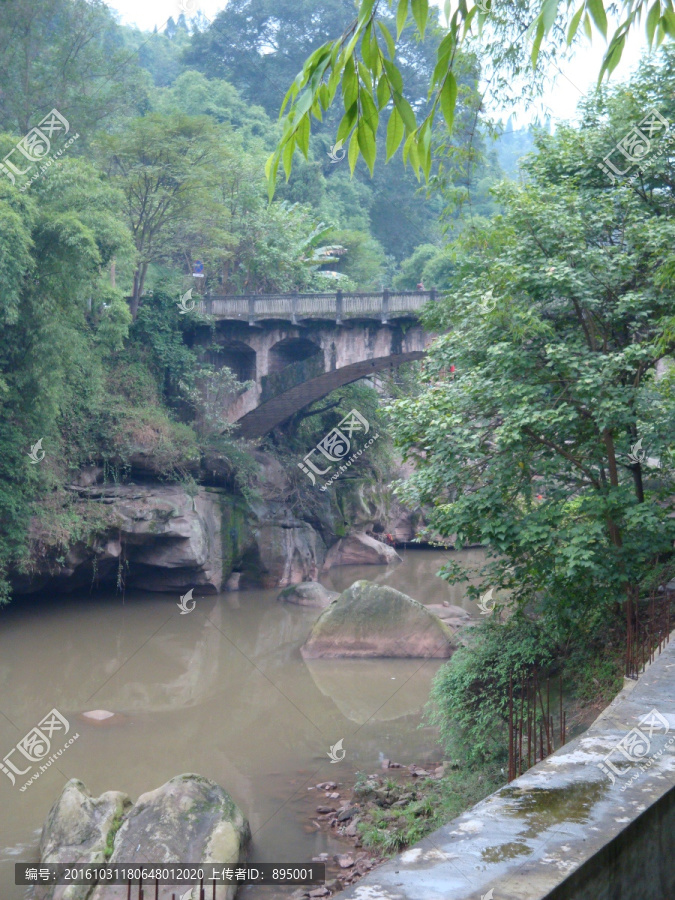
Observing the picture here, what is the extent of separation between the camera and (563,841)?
161cm

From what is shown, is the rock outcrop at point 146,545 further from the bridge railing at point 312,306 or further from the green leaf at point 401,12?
the green leaf at point 401,12

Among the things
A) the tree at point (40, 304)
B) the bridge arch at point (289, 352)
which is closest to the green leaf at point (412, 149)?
the tree at point (40, 304)

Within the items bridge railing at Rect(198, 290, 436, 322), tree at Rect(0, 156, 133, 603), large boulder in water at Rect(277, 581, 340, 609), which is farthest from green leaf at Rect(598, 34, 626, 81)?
bridge railing at Rect(198, 290, 436, 322)

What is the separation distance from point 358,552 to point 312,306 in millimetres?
6750

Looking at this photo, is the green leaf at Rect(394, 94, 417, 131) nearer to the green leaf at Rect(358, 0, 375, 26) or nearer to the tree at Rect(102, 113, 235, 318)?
the green leaf at Rect(358, 0, 375, 26)

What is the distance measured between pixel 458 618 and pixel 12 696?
765 cm

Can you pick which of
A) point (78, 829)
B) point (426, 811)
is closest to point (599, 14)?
point (426, 811)

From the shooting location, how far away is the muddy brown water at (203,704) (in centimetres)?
781

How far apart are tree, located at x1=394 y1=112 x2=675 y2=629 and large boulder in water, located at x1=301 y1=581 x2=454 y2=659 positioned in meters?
5.17

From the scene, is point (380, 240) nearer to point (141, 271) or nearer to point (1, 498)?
point (141, 271)

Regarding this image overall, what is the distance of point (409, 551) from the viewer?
77.3 ft

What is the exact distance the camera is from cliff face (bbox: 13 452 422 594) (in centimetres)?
1497

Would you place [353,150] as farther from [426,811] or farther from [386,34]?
[426,811]

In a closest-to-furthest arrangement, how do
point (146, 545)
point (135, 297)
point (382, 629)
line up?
point (382, 629)
point (146, 545)
point (135, 297)
